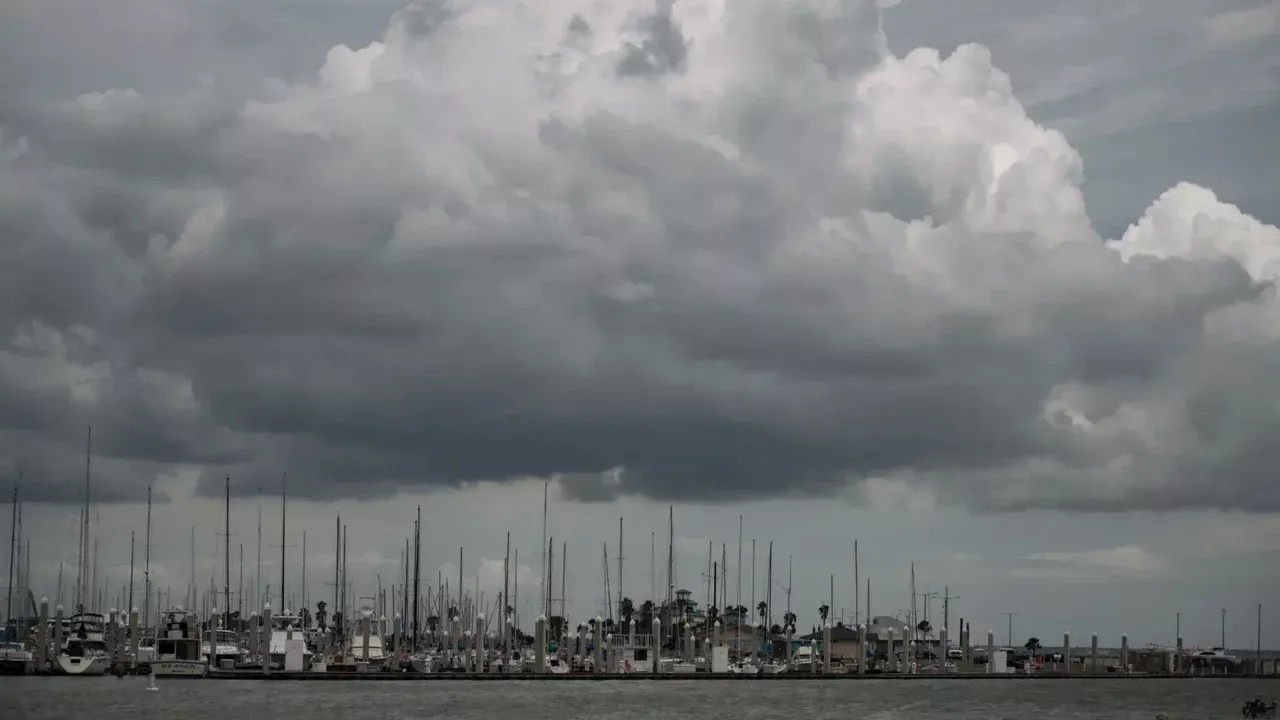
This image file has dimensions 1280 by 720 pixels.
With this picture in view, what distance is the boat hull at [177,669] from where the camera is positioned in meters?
161

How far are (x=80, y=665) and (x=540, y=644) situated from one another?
46444mm

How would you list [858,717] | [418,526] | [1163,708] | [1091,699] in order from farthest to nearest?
1. [418,526]
2. [1091,699]
3. [1163,708]
4. [858,717]

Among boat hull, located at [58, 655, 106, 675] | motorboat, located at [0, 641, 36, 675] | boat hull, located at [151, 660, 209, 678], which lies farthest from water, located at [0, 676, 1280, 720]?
motorboat, located at [0, 641, 36, 675]

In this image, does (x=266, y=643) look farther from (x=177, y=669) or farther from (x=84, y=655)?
(x=84, y=655)

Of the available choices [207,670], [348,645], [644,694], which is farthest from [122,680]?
[644,694]

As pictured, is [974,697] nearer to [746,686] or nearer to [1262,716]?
[746,686]

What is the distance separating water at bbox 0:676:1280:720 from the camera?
410 ft

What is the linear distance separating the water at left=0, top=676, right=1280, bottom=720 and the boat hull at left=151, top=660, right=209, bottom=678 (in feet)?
4.27

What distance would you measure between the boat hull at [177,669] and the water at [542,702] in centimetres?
130

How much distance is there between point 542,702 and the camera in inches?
5753

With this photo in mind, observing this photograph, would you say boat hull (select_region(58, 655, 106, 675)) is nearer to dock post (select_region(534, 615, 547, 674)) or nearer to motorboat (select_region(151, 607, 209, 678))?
motorboat (select_region(151, 607, 209, 678))

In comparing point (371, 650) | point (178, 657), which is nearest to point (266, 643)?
point (178, 657)

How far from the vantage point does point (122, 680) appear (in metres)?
166

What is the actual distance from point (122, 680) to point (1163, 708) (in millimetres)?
100370
